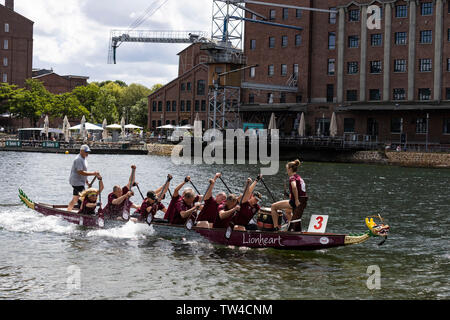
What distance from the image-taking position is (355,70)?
79.0 m

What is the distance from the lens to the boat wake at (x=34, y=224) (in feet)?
71.1

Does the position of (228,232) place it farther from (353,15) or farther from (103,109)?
(103,109)

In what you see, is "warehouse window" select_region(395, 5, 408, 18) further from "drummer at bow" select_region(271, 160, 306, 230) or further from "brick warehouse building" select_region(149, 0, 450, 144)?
"drummer at bow" select_region(271, 160, 306, 230)

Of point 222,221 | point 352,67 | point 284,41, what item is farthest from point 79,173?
point 284,41

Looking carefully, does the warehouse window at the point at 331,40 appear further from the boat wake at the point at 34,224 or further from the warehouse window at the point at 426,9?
the boat wake at the point at 34,224

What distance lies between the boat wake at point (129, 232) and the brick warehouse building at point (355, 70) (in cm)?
5414

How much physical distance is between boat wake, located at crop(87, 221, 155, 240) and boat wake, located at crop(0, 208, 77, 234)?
1446mm

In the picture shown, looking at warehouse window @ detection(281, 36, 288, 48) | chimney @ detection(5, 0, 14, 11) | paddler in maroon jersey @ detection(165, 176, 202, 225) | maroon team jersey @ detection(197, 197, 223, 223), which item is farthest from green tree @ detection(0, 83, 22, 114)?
maroon team jersey @ detection(197, 197, 223, 223)

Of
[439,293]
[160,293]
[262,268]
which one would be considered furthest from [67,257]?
[439,293]

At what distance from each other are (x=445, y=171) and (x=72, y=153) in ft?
150

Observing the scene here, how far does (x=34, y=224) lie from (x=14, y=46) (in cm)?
11254

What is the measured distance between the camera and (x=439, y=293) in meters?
14.5

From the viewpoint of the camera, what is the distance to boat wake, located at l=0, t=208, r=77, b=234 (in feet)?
71.1

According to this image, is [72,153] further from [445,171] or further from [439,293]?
[439,293]
